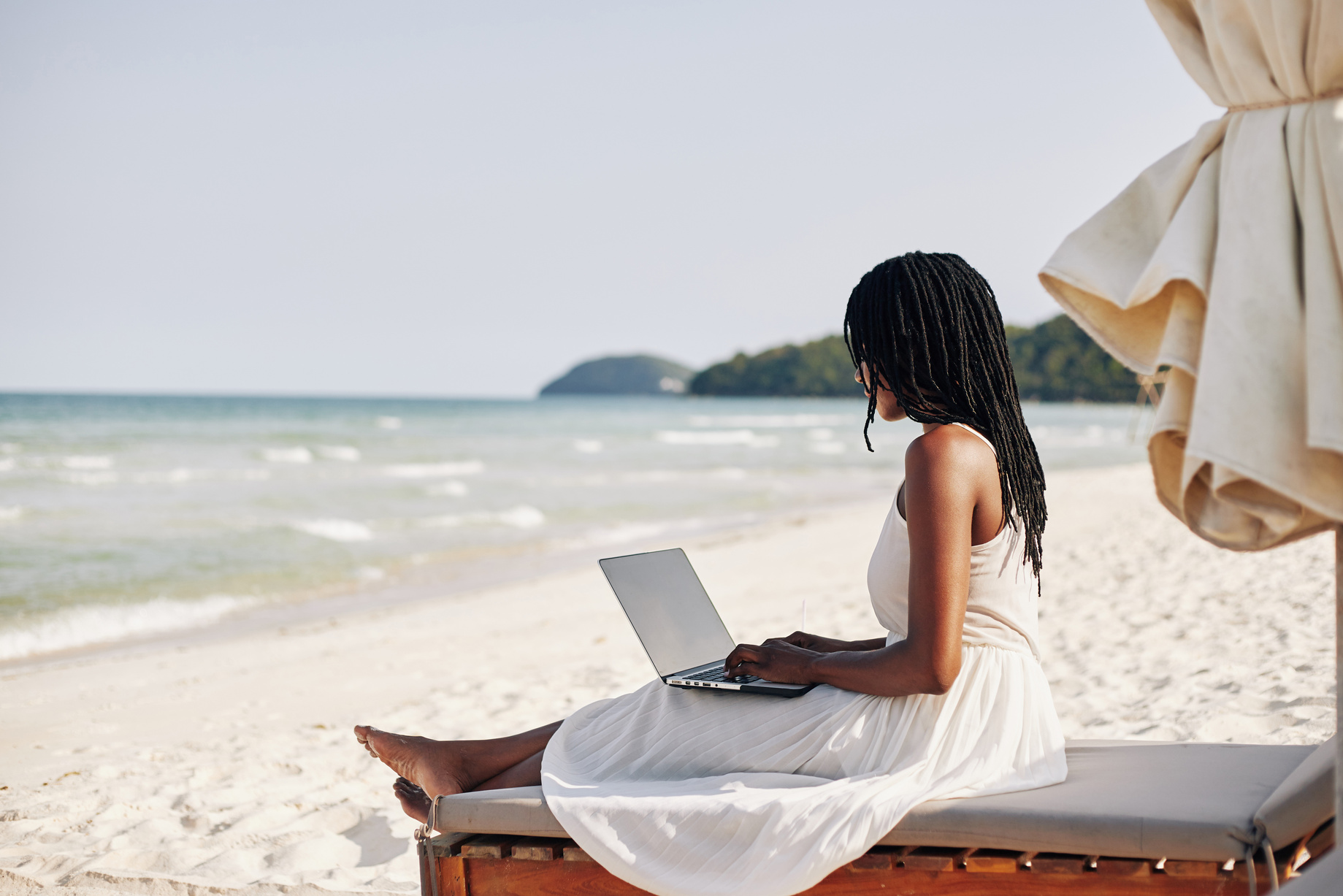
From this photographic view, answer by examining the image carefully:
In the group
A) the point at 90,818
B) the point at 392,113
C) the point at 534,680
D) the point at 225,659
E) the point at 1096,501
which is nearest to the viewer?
the point at 90,818

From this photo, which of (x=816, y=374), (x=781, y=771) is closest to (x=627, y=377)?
(x=816, y=374)

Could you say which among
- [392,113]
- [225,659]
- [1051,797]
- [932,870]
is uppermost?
[392,113]

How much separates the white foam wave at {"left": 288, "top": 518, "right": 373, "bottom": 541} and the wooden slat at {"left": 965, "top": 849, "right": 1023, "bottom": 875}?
11.8 metres

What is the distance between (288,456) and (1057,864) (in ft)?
88.5

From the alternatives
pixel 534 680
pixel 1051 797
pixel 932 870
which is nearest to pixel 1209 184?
pixel 1051 797

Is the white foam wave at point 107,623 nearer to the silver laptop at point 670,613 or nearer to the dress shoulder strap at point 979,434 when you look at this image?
the silver laptop at point 670,613

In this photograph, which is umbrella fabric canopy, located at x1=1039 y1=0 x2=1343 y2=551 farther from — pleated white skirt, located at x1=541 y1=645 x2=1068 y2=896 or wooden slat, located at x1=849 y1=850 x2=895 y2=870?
wooden slat, located at x1=849 y1=850 x2=895 y2=870

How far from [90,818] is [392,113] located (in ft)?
89.2

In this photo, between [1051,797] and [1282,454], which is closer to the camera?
[1282,454]

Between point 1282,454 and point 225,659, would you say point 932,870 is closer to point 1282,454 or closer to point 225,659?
point 1282,454

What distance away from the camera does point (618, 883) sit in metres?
2.03

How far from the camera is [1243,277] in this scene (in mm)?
1264

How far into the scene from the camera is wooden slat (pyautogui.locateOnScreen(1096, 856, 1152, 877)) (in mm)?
1761

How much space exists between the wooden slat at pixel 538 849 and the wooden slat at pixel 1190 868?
121 cm
